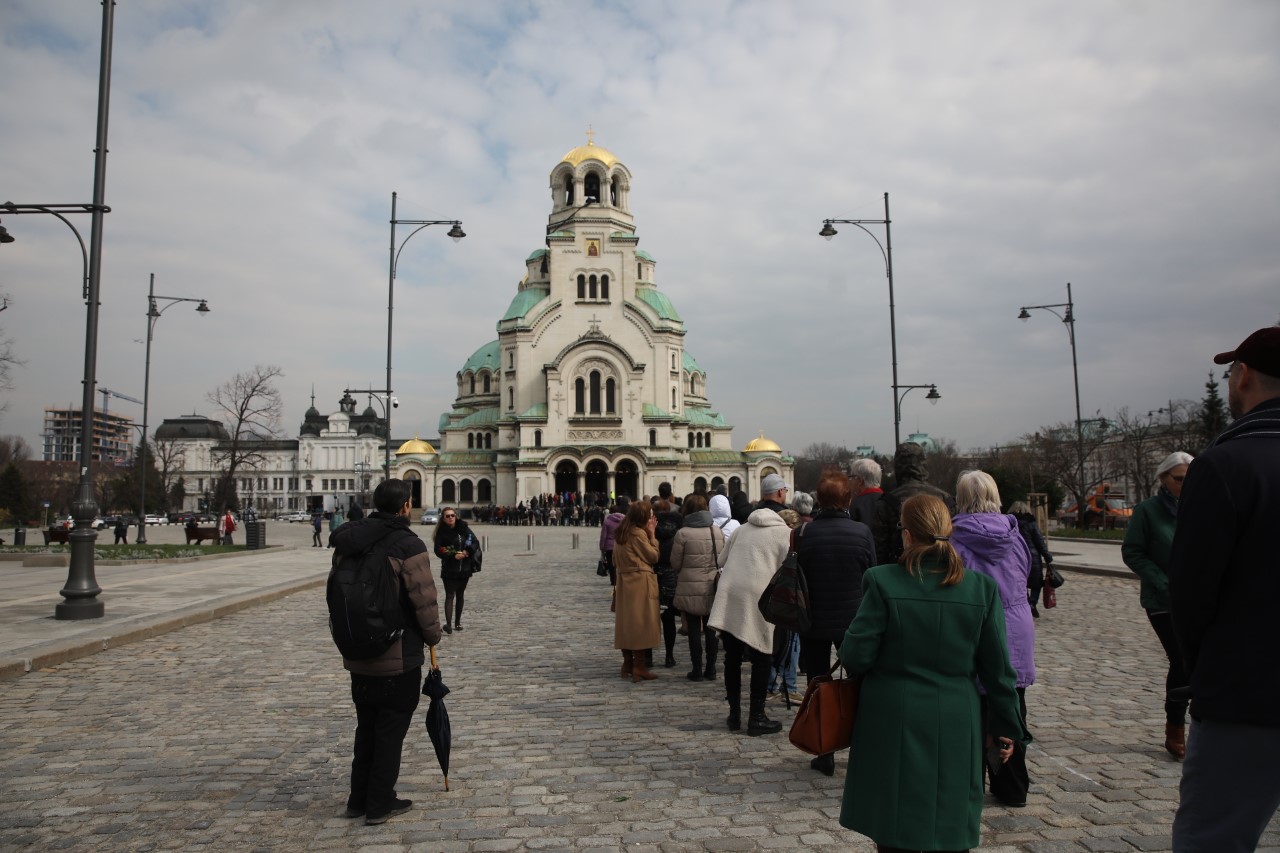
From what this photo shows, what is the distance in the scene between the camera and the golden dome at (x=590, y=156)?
72.1 meters

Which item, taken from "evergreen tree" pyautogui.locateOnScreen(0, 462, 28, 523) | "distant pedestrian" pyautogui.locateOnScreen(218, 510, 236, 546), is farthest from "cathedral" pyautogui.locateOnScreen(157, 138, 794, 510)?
"distant pedestrian" pyautogui.locateOnScreen(218, 510, 236, 546)

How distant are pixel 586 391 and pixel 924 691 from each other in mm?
63502

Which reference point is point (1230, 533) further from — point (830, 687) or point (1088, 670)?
point (1088, 670)

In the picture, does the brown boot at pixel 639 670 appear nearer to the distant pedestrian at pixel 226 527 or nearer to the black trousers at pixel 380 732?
the black trousers at pixel 380 732

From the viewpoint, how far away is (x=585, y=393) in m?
66.9

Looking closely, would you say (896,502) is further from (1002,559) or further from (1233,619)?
(1233,619)

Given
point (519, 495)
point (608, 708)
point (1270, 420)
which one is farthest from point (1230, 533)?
point (519, 495)

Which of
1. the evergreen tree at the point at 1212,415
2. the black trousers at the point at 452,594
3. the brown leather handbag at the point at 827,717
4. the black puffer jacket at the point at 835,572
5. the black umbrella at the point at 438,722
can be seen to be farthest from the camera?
the evergreen tree at the point at 1212,415

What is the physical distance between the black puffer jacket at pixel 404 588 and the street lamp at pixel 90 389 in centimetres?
961

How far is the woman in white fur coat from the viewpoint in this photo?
7.37 m

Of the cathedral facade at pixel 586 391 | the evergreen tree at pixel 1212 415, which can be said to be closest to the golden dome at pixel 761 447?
the cathedral facade at pixel 586 391

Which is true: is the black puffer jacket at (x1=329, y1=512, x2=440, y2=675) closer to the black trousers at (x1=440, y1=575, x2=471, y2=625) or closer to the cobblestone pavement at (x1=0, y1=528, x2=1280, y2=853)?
the cobblestone pavement at (x1=0, y1=528, x2=1280, y2=853)

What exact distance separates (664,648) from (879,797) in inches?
320

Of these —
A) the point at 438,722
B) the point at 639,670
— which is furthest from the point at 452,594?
the point at 438,722
